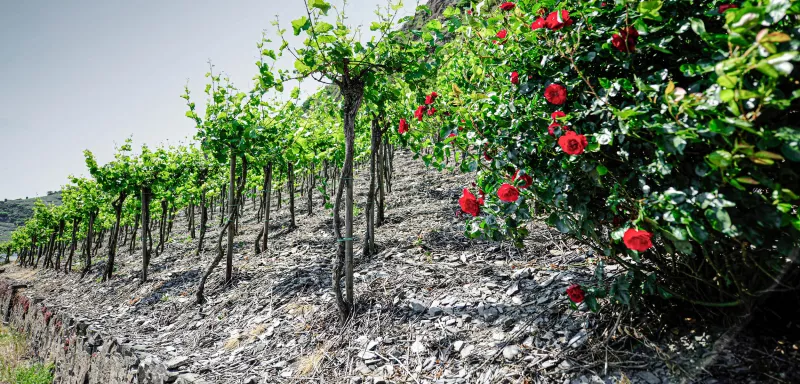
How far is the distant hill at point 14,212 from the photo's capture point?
87675mm

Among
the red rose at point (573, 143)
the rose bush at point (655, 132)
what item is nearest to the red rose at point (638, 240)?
the rose bush at point (655, 132)

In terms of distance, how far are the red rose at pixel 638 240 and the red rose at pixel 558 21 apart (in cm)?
122

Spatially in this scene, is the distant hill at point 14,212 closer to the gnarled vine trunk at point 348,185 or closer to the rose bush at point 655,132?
the gnarled vine trunk at point 348,185

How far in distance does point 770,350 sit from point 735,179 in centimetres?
134

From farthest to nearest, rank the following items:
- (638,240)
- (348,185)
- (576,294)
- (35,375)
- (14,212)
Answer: (14,212)
(35,375)
(348,185)
(576,294)
(638,240)

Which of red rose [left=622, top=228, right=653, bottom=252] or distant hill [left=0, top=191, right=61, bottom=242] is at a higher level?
red rose [left=622, top=228, right=653, bottom=252]

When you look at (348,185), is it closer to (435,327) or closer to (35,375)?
(435,327)

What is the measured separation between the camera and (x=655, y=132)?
5.82ft

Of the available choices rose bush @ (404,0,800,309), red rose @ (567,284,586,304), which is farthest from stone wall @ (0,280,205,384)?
rose bush @ (404,0,800,309)

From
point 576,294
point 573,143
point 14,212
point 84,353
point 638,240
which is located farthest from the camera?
Answer: point 14,212

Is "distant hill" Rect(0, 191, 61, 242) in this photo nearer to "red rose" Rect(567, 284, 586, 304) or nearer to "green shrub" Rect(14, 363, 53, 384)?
"green shrub" Rect(14, 363, 53, 384)

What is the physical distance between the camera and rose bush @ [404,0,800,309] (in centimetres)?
138

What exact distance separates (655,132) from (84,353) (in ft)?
25.1

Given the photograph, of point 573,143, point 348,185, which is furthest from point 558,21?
point 348,185
